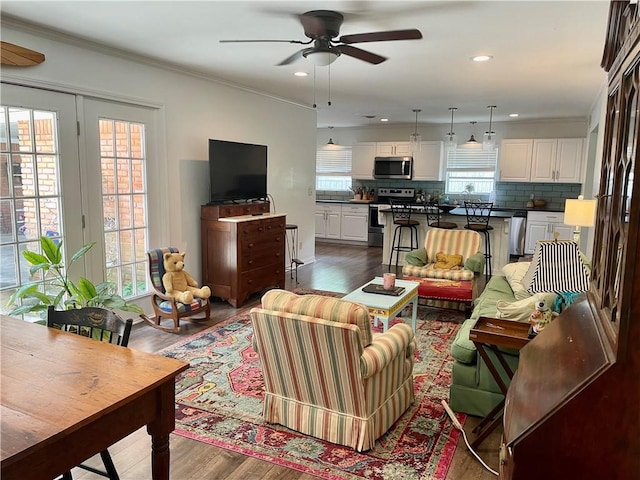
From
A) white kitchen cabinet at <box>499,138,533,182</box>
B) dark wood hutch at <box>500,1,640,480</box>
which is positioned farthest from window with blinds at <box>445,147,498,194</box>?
dark wood hutch at <box>500,1,640,480</box>

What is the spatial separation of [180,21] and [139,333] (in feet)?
8.66

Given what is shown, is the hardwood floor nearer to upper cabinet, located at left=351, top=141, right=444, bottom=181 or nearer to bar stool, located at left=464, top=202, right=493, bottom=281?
bar stool, located at left=464, top=202, right=493, bottom=281

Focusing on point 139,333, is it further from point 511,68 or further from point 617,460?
point 511,68

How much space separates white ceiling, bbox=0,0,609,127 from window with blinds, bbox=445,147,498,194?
295cm

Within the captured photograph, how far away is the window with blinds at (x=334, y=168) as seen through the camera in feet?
33.2

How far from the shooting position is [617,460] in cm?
111

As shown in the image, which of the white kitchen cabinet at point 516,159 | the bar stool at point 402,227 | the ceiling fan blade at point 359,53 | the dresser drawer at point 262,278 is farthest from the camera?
the white kitchen cabinet at point 516,159

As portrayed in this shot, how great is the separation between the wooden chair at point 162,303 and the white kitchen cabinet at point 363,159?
Answer: 5922mm

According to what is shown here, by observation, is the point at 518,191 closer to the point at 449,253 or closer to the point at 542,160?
the point at 542,160

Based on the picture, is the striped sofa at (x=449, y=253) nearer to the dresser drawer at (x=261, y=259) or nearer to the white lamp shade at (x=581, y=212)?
the white lamp shade at (x=581, y=212)

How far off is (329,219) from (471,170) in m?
3.02

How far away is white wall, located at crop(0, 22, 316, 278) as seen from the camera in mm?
3508

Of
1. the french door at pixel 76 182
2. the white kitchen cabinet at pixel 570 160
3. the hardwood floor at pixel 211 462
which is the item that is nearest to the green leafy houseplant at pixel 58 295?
the french door at pixel 76 182

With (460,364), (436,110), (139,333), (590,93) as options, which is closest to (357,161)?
(436,110)
